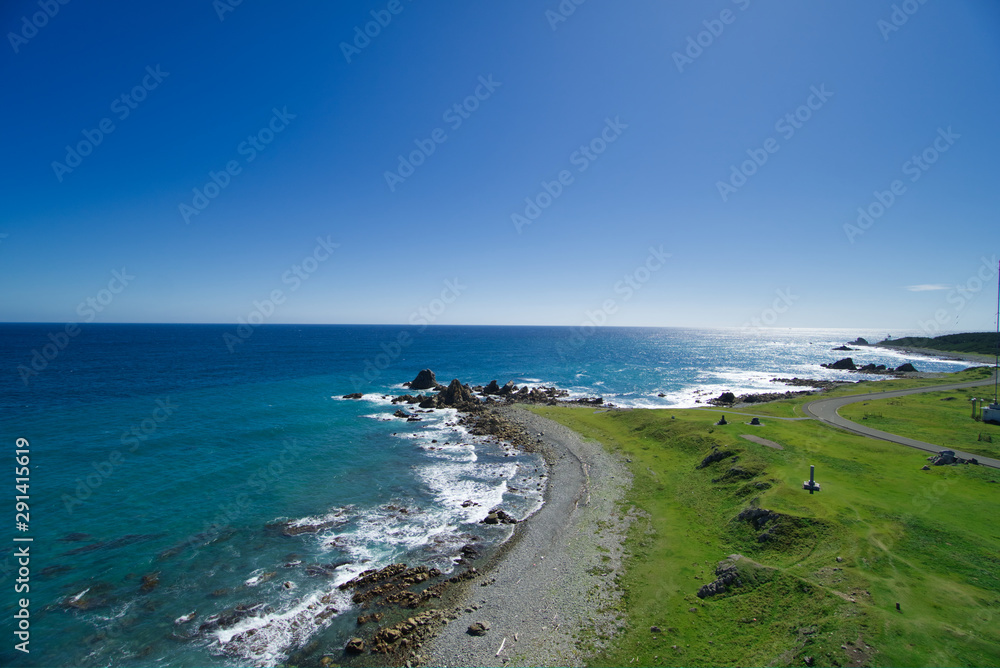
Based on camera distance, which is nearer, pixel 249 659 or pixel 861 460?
pixel 249 659

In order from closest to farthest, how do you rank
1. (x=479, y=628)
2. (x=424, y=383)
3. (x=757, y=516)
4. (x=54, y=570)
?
(x=479, y=628)
(x=54, y=570)
(x=757, y=516)
(x=424, y=383)

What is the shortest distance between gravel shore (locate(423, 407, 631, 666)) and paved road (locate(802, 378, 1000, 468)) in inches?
1025

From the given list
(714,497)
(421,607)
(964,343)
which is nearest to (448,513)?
(421,607)

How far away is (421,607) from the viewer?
20797 mm

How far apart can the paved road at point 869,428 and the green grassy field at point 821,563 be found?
346cm

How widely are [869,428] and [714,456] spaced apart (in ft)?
72.7

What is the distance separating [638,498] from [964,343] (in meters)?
262

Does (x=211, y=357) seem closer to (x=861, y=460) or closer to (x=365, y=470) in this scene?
(x=365, y=470)

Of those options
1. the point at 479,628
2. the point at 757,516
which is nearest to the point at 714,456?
the point at 757,516

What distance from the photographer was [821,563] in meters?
19.1

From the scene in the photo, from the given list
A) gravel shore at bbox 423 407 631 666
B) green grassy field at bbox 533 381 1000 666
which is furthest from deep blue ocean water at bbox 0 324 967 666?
green grassy field at bbox 533 381 1000 666

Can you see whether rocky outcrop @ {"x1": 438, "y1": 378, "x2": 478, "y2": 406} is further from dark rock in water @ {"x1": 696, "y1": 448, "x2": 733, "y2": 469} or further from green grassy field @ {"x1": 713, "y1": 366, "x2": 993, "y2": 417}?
dark rock in water @ {"x1": 696, "y1": 448, "x2": 733, "y2": 469}

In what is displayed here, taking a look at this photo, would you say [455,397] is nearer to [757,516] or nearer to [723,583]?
[757,516]

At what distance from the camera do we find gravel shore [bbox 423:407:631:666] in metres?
17.4
